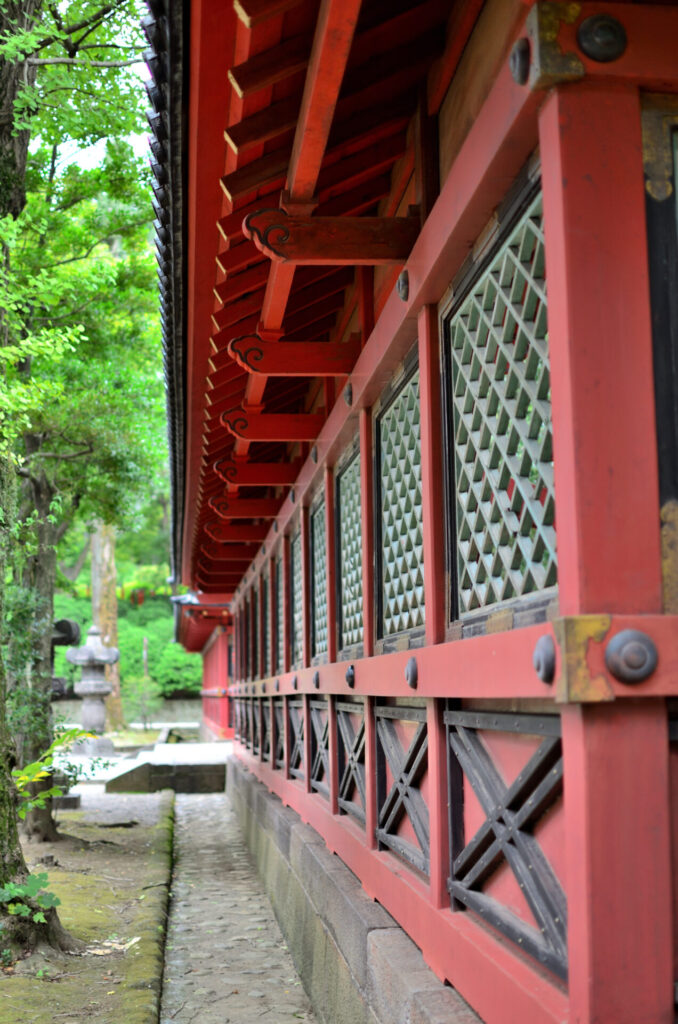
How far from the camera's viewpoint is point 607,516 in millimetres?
2289

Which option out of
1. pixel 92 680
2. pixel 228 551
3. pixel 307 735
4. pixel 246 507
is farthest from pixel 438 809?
pixel 92 680

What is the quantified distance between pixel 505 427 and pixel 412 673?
3.92 ft

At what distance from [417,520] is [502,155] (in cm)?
187

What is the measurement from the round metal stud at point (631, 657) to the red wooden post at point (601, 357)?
8cm

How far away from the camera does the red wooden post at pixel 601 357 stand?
7.49 feet

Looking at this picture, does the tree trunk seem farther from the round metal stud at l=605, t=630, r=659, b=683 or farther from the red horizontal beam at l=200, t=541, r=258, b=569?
the round metal stud at l=605, t=630, r=659, b=683

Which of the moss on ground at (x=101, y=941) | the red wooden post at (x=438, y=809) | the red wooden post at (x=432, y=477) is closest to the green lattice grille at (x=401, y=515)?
the red wooden post at (x=432, y=477)

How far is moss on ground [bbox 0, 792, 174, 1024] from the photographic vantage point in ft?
17.1

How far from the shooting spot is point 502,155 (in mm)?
2783

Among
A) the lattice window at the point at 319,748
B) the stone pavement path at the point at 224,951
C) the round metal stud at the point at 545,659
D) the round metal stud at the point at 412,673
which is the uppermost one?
the round metal stud at the point at 545,659

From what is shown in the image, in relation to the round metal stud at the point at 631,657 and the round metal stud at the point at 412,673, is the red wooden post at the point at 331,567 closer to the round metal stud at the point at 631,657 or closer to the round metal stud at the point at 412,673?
the round metal stud at the point at 412,673

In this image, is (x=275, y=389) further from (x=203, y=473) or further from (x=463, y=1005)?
(x=463, y=1005)

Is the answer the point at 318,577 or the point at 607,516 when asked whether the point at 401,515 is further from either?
the point at 318,577

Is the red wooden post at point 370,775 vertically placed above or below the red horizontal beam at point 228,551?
below
